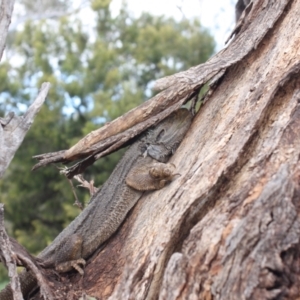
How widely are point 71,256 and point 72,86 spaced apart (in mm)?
8357

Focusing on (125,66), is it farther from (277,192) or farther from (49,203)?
(277,192)

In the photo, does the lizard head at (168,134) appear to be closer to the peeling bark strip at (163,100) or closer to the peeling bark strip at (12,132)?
the peeling bark strip at (163,100)

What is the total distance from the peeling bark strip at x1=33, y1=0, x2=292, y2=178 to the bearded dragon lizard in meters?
0.26

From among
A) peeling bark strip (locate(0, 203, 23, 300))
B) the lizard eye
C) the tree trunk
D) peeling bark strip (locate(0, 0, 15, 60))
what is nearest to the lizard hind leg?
the tree trunk

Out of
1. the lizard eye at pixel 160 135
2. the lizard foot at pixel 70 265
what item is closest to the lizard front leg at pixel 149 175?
the lizard eye at pixel 160 135

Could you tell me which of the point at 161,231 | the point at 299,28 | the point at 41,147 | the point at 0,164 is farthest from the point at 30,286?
the point at 41,147

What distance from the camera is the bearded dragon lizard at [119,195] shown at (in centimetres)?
338

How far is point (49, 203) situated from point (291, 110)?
10.2 metres

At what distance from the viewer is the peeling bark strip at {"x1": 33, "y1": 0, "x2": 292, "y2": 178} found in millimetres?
3141

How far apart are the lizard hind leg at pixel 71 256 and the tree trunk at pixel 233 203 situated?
105 millimetres

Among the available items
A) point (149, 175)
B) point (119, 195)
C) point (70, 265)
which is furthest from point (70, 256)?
point (149, 175)

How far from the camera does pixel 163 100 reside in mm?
3205

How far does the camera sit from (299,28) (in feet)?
10.6

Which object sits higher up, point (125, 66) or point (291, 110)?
point (125, 66)
